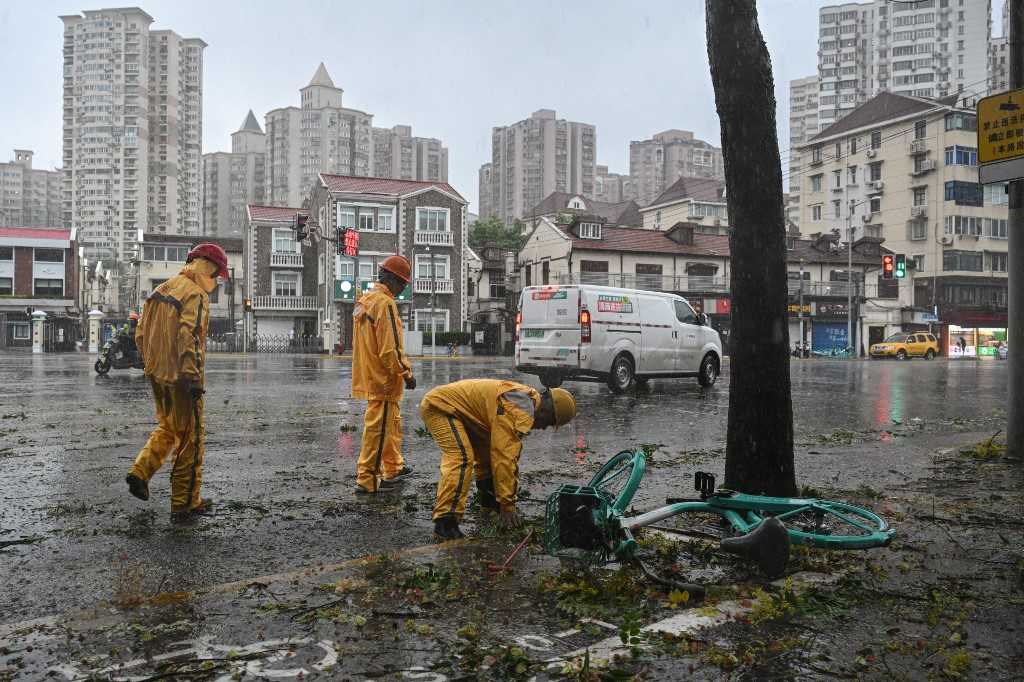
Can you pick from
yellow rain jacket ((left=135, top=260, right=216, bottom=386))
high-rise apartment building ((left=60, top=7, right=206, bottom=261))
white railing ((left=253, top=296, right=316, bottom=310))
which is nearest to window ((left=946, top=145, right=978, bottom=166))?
white railing ((left=253, top=296, right=316, bottom=310))

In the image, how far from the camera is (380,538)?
4773mm

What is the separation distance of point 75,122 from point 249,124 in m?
55.9

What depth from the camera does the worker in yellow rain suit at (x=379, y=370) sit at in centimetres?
620

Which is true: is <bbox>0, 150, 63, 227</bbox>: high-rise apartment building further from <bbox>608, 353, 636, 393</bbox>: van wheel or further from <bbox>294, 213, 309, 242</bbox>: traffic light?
<bbox>608, 353, 636, 393</bbox>: van wheel

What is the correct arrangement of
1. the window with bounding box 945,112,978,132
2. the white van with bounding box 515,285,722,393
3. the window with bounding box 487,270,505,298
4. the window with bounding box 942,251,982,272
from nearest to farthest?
the white van with bounding box 515,285,722,393 < the window with bounding box 487,270,505,298 < the window with bounding box 945,112,978,132 < the window with bounding box 942,251,982,272

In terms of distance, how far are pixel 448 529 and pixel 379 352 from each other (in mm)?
1984

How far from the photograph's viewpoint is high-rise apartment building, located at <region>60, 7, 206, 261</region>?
11700 cm

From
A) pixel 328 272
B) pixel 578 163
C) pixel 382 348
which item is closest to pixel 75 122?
pixel 578 163

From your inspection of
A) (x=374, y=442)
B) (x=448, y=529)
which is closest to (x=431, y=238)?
(x=374, y=442)

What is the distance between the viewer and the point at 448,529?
4.72 metres

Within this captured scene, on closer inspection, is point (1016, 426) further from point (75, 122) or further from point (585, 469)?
point (75, 122)

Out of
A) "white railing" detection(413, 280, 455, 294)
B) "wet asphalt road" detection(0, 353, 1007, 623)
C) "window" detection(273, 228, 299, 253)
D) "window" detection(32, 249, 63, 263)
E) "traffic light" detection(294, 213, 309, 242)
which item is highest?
"window" detection(273, 228, 299, 253)

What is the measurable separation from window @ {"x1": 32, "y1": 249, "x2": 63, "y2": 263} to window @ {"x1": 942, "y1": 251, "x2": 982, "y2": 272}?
72.4 m

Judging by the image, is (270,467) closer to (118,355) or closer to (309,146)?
(118,355)
